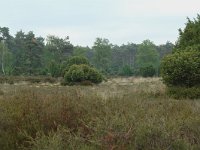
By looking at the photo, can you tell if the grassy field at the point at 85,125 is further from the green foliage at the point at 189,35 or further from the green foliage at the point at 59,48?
the green foliage at the point at 59,48

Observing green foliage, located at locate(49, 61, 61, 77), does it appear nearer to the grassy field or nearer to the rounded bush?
the rounded bush

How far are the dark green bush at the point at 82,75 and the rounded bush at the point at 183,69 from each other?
1734cm

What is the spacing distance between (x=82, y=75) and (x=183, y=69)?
1832 cm

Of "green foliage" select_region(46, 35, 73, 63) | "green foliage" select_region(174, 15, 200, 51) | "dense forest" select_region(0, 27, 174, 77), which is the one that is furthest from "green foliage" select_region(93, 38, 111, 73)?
"green foliage" select_region(174, 15, 200, 51)

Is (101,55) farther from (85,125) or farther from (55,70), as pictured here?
(85,125)

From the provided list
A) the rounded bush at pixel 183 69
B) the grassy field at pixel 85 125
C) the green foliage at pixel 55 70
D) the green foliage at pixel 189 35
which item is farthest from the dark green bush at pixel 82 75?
the grassy field at pixel 85 125

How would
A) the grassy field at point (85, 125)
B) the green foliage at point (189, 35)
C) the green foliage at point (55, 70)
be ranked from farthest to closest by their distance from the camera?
the green foliage at point (55, 70)
the green foliage at point (189, 35)
the grassy field at point (85, 125)

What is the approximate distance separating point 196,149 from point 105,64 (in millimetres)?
91820

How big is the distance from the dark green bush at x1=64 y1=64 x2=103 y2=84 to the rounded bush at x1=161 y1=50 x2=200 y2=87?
17342mm

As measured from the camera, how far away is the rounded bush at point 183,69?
17250mm

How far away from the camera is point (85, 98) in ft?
28.0

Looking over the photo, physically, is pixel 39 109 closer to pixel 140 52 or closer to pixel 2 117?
pixel 2 117

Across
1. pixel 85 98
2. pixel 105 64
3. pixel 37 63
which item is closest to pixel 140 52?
pixel 105 64

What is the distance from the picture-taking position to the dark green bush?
35031mm
